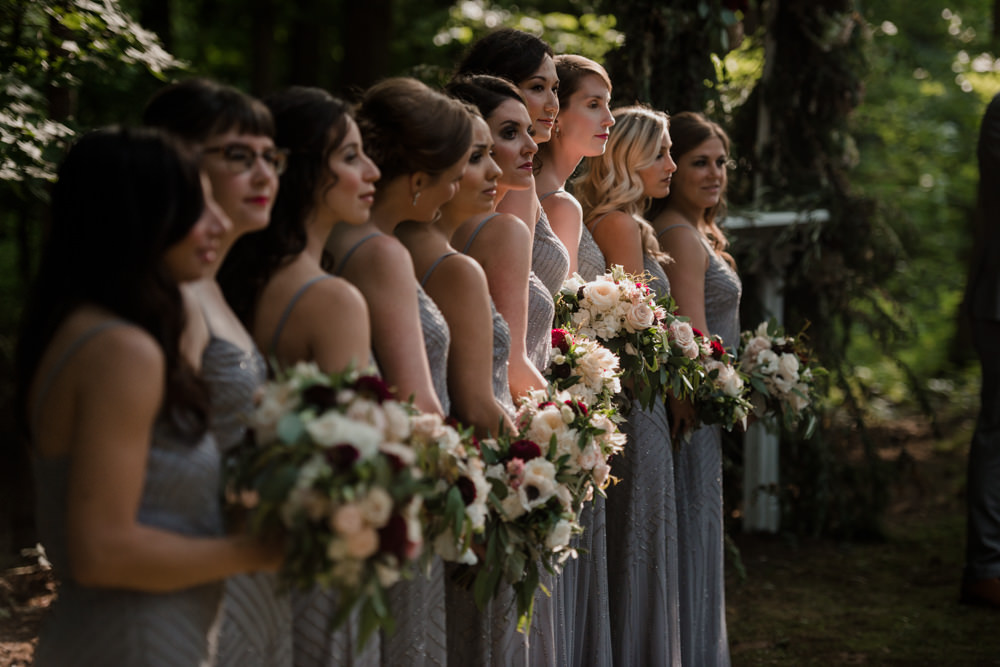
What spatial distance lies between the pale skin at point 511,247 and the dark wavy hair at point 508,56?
1.30 ft

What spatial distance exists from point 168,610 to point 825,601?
16.5ft

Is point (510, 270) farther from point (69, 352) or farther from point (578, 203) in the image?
point (69, 352)

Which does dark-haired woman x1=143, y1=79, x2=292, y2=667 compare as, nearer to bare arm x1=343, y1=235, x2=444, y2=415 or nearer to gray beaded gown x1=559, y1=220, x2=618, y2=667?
bare arm x1=343, y1=235, x2=444, y2=415

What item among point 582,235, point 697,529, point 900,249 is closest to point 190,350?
point 582,235

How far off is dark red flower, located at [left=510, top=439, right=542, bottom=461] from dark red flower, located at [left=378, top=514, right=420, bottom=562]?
37.4 inches

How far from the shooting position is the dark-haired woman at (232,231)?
7.67ft

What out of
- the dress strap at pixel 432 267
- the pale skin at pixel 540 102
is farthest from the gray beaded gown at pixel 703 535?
the dress strap at pixel 432 267

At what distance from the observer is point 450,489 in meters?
2.61

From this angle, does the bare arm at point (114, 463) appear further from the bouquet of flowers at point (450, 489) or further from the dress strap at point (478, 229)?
the dress strap at point (478, 229)

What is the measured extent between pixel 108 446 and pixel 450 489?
89 centimetres

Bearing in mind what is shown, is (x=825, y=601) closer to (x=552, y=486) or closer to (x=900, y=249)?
(x=900, y=249)

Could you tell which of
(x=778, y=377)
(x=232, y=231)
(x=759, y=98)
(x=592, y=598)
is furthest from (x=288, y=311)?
(x=759, y=98)

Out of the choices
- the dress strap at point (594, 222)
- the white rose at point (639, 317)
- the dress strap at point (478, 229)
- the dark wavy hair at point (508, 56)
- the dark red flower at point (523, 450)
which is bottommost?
the dark red flower at point (523, 450)

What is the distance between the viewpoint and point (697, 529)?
16.1 feet
